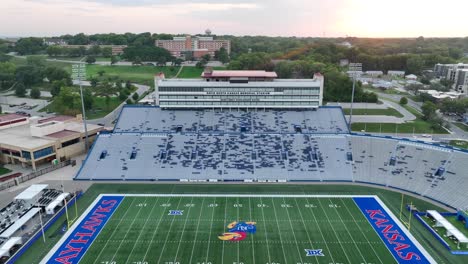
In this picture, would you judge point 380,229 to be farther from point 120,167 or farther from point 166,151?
point 120,167

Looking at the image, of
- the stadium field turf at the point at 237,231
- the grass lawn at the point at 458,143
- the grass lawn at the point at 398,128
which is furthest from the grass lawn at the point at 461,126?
the stadium field turf at the point at 237,231

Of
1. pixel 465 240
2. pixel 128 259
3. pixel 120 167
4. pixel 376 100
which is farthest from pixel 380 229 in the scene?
pixel 376 100

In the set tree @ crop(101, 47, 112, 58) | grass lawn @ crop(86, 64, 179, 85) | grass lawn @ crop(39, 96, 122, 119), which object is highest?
tree @ crop(101, 47, 112, 58)

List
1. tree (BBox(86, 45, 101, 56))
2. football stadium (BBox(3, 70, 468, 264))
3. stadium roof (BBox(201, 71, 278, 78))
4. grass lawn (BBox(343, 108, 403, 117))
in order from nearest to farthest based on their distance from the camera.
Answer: football stadium (BBox(3, 70, 468, 264)) → stadium roof (BBox(201, 71, 278, 78)) → grass lawn (BBox(343, 108, 403, 117)) → tree (BBox(86, 45, 101, 56))

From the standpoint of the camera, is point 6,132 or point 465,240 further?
point 6,132

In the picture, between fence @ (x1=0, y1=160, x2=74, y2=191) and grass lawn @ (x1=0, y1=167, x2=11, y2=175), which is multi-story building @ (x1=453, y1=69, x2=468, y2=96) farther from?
grass lawn @ (x1=0, y1=167, x2=11, y2=175)

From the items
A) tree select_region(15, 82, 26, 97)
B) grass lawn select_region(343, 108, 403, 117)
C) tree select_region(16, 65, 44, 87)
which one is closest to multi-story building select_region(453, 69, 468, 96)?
grass lawn select_region(343, 108, 403, 117)

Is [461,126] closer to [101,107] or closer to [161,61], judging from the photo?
[101,107]

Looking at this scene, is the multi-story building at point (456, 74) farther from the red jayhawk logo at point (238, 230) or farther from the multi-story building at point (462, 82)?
the red jayhawk logo at point (238, 230)
